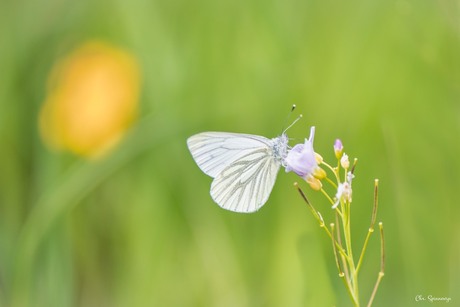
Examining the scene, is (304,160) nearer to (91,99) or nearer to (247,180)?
(247,180)

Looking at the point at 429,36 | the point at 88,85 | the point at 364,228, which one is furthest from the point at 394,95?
the point at 88,85

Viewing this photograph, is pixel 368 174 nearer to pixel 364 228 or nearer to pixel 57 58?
pixel 364 228

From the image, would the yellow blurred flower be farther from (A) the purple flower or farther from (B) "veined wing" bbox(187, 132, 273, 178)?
(A) the purple flower

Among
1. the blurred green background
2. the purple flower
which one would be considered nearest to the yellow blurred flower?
the blurred green background

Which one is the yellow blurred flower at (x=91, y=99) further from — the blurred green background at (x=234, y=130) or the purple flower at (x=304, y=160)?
the purple flower at (x=304, y=160)

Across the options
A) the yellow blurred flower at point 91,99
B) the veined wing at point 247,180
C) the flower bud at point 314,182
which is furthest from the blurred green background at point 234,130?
the flower bud at point 314,182
